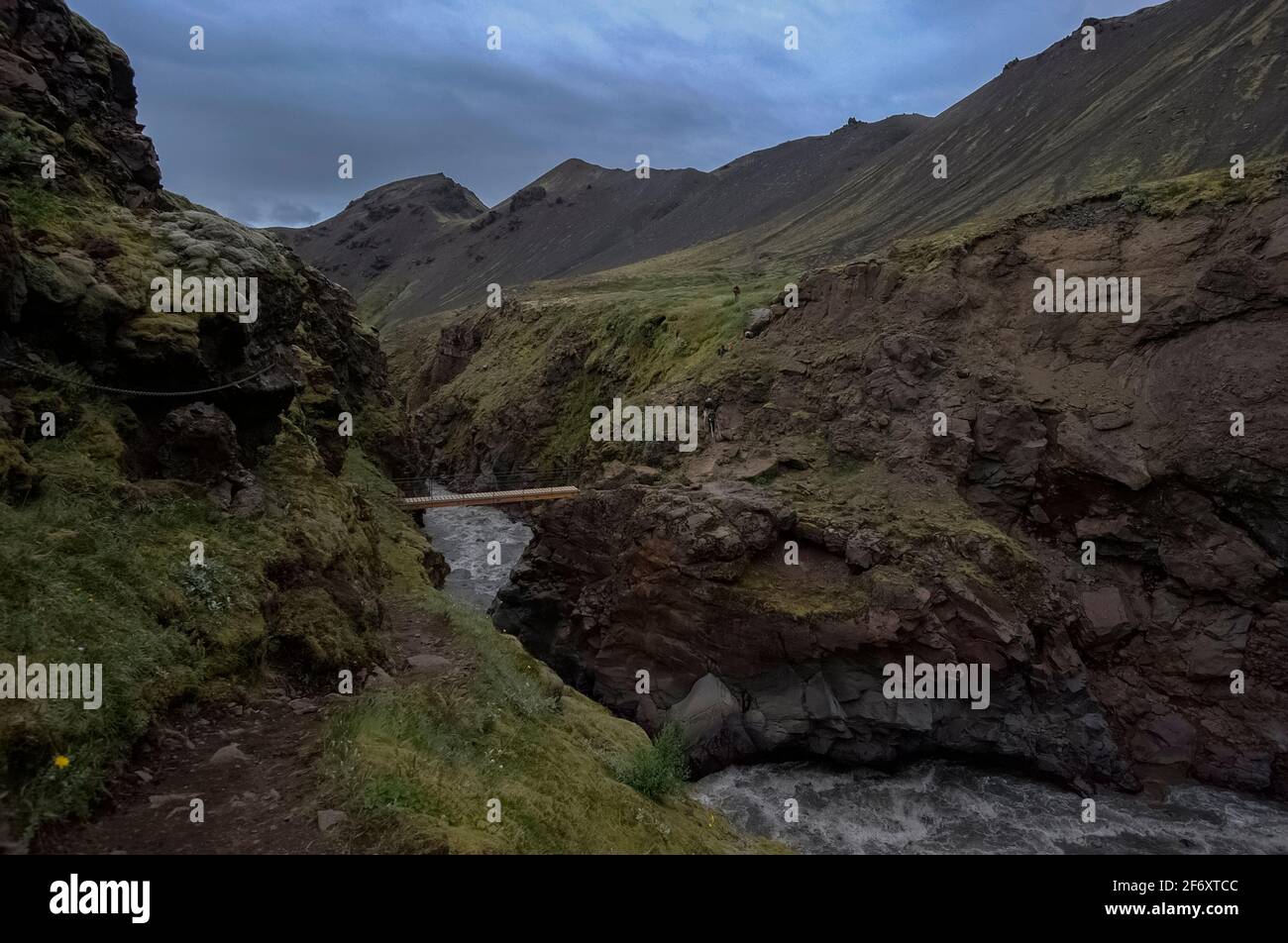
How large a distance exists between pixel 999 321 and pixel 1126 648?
12092 millimetres

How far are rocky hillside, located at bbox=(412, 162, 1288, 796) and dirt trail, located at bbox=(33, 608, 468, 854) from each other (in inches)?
521

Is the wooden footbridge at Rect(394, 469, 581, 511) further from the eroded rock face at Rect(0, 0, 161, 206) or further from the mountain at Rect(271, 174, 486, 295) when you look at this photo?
the mountain at Rect(271, 174, 486, 295)

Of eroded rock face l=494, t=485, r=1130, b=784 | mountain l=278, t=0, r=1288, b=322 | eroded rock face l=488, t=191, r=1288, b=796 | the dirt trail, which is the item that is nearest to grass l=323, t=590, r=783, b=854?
the dirt trail

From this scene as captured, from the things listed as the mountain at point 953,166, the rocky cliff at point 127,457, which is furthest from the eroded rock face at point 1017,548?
the rocky cliff at point 127,457

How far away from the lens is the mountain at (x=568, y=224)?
101500 mm

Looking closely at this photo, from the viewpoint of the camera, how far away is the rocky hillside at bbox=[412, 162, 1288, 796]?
18703 millimetres

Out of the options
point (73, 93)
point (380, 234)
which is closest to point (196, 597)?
point (73, 93)

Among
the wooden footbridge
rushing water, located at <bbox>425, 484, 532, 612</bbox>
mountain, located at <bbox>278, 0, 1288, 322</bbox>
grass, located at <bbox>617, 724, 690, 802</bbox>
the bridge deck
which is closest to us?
grass, located at <bbox>617, 724, 690, 802</bbox>

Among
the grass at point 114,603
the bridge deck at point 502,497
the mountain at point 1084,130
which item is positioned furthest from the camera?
the mountain at point 1084,130

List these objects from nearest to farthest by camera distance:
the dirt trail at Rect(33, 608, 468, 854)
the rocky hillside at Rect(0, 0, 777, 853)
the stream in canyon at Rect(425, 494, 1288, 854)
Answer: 1. the dirt trail at Rect(33, 608, 468, 854)
2. the rocky hillside at Rect(0, 0, 777, 853)
3. the stream in canyon at Rect(425, 494, 1288, 854)

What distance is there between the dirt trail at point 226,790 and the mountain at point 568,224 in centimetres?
9113

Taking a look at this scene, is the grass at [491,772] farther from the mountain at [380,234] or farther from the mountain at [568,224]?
the mountain at [380,234]

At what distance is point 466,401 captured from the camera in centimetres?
5466
